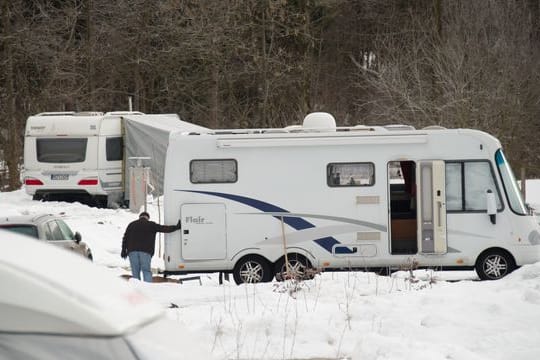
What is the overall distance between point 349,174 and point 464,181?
6.40 ft

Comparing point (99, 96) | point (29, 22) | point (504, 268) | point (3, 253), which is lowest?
point (504, 268)

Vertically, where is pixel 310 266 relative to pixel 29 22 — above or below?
below

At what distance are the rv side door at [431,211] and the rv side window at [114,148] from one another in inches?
588

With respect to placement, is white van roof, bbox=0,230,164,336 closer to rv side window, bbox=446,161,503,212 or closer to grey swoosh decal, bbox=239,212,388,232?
grey swoosh decal, bbox=239,212,388,232

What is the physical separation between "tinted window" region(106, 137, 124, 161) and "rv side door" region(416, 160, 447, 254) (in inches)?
588

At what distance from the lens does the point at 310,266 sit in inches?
702

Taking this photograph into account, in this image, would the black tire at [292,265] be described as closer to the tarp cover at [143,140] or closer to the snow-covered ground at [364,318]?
the snow-covered ground at [364,318]

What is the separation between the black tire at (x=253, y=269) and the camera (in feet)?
57.8

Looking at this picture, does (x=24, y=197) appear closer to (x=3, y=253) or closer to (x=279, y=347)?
(x=279, y=347)

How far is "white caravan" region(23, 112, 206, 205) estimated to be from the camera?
99.0 feet

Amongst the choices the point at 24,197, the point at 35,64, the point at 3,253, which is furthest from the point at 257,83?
the point at 3,253

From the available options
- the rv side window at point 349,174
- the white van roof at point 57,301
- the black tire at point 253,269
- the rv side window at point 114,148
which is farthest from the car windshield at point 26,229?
the rv side window at point 114,148

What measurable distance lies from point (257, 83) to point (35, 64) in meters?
10.0

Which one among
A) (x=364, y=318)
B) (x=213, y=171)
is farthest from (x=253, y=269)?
(x=364, y=318)
